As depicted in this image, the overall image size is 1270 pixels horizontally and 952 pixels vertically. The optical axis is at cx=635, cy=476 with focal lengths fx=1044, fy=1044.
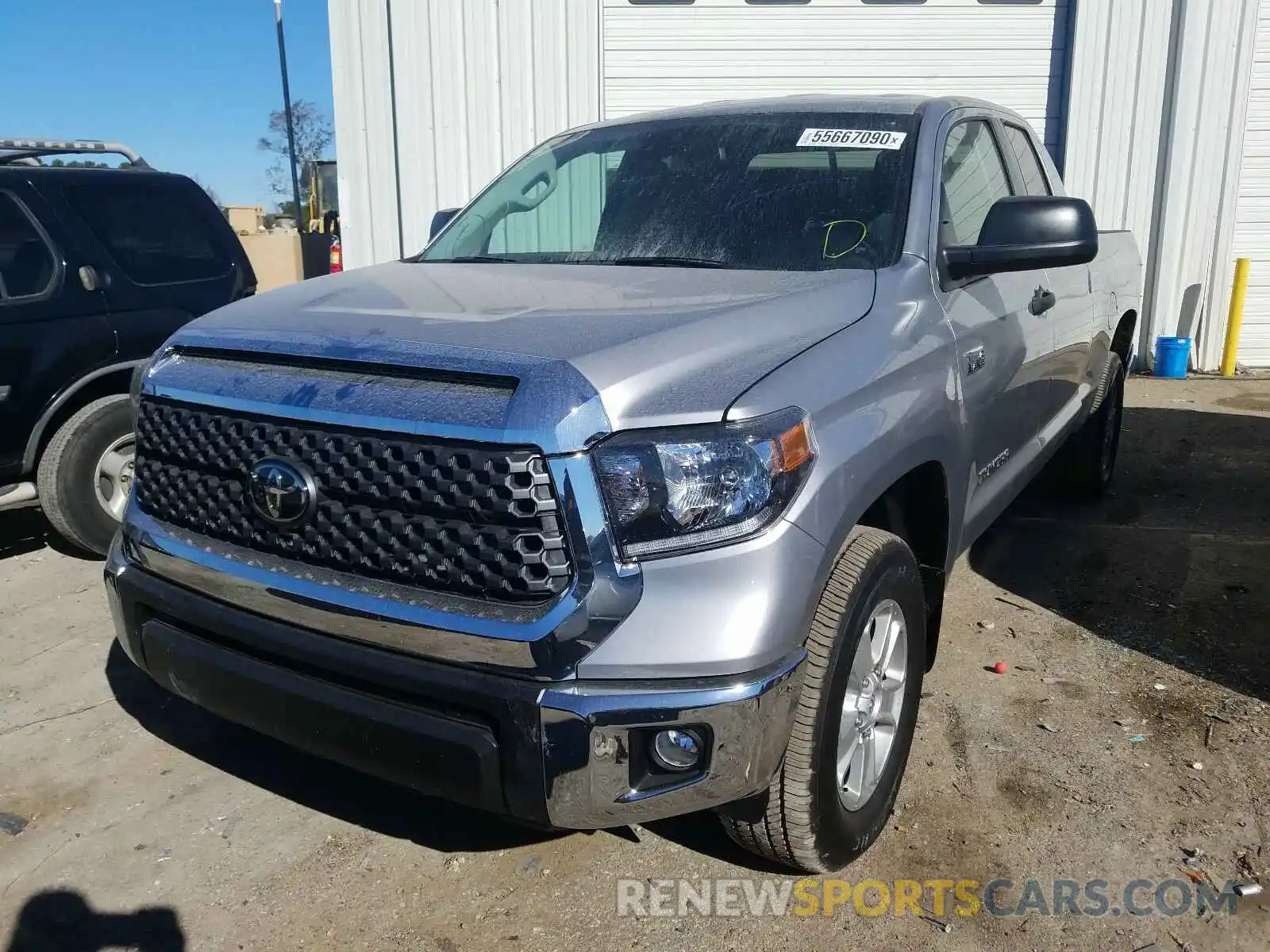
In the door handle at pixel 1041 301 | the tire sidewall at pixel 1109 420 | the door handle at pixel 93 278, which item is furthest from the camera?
the tire sidewall at pixel 1109 420

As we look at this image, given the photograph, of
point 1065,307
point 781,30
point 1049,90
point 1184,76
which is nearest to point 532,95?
point 781,30

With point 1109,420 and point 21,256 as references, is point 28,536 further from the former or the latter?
point 1109,420

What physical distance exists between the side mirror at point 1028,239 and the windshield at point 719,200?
0.22 meters

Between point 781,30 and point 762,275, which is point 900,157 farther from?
point 781,30

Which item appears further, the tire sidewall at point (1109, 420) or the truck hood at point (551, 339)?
the tire sidewall at point (1109, 420)

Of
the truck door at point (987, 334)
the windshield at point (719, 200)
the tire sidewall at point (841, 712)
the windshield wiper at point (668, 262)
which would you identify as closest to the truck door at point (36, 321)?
the windshield at point (719, 200)

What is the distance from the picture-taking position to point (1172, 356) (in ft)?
30.7

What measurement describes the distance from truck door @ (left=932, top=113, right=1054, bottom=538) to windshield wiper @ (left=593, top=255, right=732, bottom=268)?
1.95ft

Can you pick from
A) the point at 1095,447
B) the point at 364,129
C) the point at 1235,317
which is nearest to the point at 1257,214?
the point at 1235,317

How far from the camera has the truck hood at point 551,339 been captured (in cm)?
192

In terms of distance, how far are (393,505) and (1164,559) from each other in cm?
384

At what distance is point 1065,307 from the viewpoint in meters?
3.90

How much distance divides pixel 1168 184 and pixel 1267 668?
22.9ft

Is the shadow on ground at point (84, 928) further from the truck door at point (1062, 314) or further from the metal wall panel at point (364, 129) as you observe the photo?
the metal wall panel at point (364, 129)
